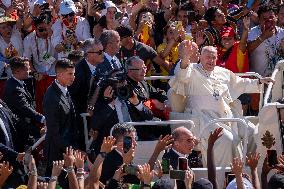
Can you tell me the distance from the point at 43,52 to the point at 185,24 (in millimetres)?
2215

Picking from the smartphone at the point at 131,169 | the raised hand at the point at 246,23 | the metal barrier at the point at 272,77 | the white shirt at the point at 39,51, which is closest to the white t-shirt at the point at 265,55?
the raised hand at the point at 246,23

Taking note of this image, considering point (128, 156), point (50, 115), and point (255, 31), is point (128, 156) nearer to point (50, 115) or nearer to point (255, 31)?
point (50, 115)

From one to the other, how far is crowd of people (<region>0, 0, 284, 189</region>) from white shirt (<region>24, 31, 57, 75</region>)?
1 centimetres

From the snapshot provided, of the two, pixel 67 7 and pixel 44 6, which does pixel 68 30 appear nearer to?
pixel 67 7

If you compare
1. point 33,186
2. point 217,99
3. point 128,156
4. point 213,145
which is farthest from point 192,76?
point 33,186

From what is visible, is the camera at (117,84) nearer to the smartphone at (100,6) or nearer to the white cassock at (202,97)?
the white cassock at (202,97)

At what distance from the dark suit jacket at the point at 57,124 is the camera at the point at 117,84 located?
20.3 inches

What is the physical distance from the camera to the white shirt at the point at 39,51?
13.9 metres

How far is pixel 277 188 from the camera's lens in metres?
9.41

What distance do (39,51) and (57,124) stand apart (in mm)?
3313

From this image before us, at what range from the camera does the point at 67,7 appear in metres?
14.0

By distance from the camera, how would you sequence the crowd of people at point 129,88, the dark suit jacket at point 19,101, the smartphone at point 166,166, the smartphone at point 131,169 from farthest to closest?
the dark suit jacket at point 19,101 → the crowd of people at point 129,88 → the smartphone at point 166,166 → the smartphone at point 131,169

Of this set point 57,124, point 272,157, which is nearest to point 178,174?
point 272,157

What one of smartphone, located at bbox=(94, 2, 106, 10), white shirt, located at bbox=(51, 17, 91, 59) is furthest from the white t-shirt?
white shirt, located at bbox=(51, 17, 91, 59)
